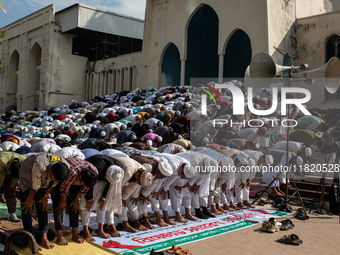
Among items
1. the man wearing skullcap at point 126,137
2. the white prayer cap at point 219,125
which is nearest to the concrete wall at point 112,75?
the man wearing skullcap at point 126,137

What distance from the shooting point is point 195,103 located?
14.7 meters

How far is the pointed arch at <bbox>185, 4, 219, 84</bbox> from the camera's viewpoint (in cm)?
2467

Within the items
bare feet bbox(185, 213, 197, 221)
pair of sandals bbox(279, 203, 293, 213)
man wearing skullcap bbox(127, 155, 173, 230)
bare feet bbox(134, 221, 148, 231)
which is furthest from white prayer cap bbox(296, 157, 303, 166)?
bare feet bbox(134, 221, 148, 231)

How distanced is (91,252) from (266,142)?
6730 millimetres

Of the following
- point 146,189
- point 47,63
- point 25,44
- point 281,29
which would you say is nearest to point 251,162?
point 146,189

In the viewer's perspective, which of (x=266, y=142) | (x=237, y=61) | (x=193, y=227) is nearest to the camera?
(x=193, y=227)

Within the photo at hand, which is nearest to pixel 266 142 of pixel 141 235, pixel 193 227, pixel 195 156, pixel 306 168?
pixel 306 168

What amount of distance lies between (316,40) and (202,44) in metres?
9.03

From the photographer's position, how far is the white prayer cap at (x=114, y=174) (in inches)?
199

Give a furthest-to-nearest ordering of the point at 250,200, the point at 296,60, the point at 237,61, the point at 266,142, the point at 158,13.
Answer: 1. the point at 237,61
2. the point at 158,13
3. the point at 296,60
4. the point at 266,142
5. the point at 250,200

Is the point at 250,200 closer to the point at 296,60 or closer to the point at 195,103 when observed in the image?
the point at 195,103

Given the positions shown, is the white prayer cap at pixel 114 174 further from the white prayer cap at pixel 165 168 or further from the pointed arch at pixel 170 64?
the pointed arch at pixel 170 64

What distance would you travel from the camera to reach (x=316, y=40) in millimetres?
19500

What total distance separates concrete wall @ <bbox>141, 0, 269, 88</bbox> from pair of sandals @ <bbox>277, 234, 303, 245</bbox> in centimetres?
1481
